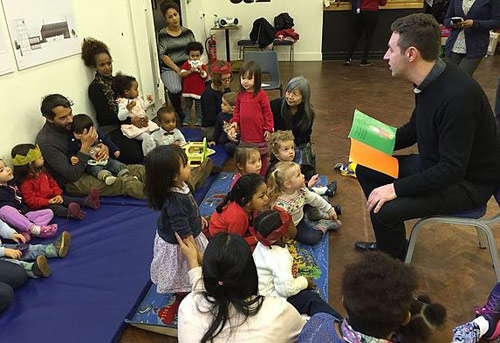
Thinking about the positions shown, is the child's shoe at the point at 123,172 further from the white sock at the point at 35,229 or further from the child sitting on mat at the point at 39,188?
the white sock at the point at 35,229

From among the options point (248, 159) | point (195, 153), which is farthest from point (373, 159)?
point (195, 153)

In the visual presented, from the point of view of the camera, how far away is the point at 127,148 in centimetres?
362

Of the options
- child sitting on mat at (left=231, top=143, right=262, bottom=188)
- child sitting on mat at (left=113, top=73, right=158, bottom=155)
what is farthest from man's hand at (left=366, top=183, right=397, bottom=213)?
child sitting on mat at (left=113, top=73, right=158, bottom=155)

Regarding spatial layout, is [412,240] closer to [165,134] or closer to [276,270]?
[276,270]

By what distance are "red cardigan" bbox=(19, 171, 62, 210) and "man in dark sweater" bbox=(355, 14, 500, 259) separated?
2178mm

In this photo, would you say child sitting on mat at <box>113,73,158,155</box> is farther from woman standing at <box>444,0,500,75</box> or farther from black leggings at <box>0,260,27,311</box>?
woman standing at <box>444,0,500,75</box>

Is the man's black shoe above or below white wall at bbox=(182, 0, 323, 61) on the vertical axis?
below

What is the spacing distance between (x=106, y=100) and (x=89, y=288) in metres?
1.97

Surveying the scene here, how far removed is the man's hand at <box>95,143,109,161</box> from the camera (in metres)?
3.24

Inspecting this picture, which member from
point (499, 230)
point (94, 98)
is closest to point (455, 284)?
point (499, 230)

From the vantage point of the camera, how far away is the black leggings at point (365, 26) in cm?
739

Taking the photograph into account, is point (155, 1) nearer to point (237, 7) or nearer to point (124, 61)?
point (237, 7)

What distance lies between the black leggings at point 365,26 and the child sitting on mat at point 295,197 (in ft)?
19.0

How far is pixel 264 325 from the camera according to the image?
4.16ft
